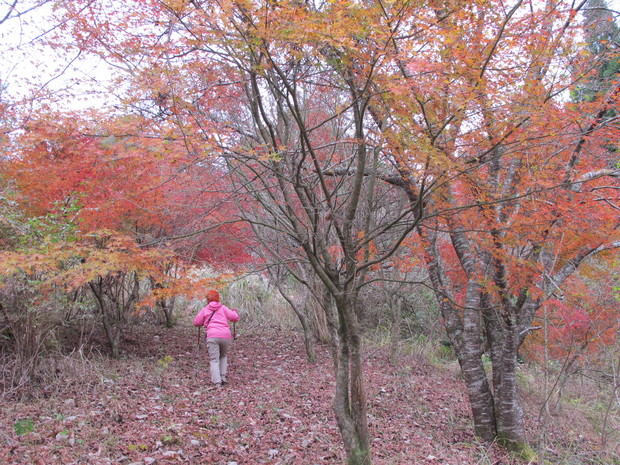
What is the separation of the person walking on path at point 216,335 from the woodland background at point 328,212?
1.12 ft

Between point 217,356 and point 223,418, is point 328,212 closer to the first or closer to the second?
point 223,418

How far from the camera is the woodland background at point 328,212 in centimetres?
362

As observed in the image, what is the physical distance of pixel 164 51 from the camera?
4414 mm

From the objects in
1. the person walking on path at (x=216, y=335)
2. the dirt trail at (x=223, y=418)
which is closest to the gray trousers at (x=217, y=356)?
the person walking on path at (x=216, y=335)

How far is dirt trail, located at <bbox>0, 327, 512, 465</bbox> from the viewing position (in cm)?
433

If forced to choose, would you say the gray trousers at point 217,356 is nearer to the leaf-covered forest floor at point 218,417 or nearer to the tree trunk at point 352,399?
the leaf-covered forest floor at point 218,417

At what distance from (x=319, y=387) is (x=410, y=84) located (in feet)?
17.8

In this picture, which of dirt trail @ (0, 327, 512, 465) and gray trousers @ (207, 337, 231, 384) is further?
gray trousers @ (207, 337, 231, 384)

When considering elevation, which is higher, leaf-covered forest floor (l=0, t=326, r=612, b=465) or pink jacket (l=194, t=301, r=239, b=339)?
pink jacket (l=194, t=301, r=239, b=339)

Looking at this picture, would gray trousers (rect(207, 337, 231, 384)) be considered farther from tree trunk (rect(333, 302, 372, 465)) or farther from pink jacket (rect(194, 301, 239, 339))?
Result: tree trunk (rect(333, 302, 372, 465))

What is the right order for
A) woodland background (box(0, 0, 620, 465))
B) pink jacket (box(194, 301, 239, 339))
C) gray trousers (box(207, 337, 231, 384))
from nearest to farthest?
1. woodland background (box(0, 0, 620, 465))
2. gray trousers (box(207, 337, 231, 384))
3. pink jacket (box(194, 301, 239, 339))

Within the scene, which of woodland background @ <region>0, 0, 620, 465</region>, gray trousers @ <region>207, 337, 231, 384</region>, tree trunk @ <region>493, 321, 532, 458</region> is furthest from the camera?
gray trousers @ <region>207, 337, 231, 384</region>

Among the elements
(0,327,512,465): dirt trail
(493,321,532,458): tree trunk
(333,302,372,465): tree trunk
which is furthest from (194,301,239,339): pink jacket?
(493,321,532,458): tree trunk

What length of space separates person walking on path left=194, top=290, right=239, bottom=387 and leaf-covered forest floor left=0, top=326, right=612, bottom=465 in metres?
0.30
